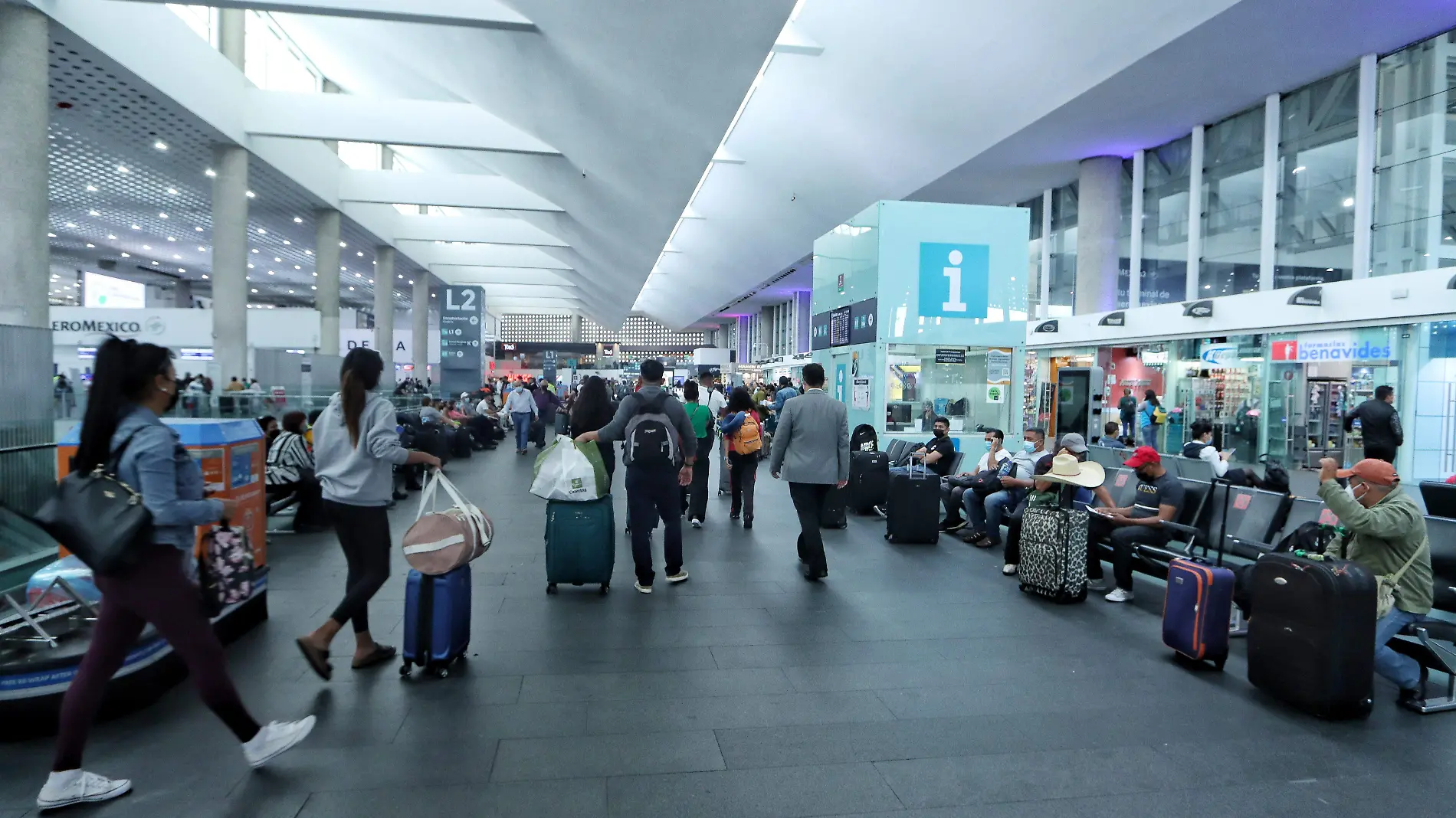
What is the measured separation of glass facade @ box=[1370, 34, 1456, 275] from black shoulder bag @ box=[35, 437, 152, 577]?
16662 millimetres

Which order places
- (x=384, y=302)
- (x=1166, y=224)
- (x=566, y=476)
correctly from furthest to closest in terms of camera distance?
(x=384, y=302), (x=1166, y=224), (x=566, y=476)

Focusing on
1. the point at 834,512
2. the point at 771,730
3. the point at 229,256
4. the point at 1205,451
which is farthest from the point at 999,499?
the point at 229,256

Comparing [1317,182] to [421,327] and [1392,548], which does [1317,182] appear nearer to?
[1392,548]

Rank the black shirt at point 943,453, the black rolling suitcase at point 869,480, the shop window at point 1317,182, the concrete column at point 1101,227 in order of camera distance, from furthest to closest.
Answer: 1. the concrete column at point 1101,227
2. the shop window at point 1317,182
3. the black rolling suitcase at point 869,480
4. the black shirt at point 943,453

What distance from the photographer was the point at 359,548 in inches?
159

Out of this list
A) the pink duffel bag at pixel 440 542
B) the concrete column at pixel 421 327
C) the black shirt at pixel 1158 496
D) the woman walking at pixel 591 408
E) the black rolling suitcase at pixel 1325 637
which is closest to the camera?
the black rolling suitcase at pixel 1325 637

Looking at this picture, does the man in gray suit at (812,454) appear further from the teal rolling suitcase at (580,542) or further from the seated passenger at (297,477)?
the seated passenger at (297,477)

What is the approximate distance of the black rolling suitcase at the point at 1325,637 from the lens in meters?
3.72

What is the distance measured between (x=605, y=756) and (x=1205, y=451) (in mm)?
7526

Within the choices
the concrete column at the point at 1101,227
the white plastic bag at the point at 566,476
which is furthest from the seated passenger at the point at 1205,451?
the concrete column at the point at 1101,227

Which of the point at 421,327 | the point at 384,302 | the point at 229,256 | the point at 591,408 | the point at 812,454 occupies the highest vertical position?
the point at 384,302

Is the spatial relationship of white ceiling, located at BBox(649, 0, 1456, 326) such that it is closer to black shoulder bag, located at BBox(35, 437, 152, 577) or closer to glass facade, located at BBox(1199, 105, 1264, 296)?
glass facade, located at BBox(1199, 105, 1264, 296)

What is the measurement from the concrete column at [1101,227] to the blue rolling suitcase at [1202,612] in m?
17.1

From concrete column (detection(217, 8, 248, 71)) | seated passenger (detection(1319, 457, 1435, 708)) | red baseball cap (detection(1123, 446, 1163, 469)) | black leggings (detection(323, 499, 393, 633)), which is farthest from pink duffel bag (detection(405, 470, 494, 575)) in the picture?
concrete column (detection(217, 8, 248, 71))
